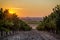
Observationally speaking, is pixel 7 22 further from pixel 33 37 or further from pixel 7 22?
pixel 33 37

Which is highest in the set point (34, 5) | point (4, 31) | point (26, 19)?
point (34, 5)

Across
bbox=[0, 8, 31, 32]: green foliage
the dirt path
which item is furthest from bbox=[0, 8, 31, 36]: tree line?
the dirt path

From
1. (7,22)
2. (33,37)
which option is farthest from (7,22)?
(33,37)

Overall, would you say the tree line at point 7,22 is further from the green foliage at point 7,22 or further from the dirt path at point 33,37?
the dirt path at point 33,37

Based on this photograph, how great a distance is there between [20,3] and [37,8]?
0.44 metres

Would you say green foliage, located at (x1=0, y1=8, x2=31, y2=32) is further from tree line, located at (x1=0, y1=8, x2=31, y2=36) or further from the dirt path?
the dirt path

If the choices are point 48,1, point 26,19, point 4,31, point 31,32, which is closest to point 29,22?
point 26,19

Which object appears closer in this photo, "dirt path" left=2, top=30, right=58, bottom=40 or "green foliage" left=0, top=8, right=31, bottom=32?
"dirt path" left=2, top=30, right=58, bottom=40

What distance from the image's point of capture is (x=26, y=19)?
19.0 feet

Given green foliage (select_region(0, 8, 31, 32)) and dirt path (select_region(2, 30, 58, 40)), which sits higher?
green foliage (select_region(0, 8, 31, 32))

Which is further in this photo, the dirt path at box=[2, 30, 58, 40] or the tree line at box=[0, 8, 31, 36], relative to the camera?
the tree line at box=[0, 8, 31, 36]

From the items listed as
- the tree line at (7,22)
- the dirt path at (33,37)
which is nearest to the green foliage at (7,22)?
the tree line at (7,22)

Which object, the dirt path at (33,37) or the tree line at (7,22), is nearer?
the dirt path at (33,37)

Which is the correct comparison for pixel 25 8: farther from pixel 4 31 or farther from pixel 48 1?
pixel 4 31
